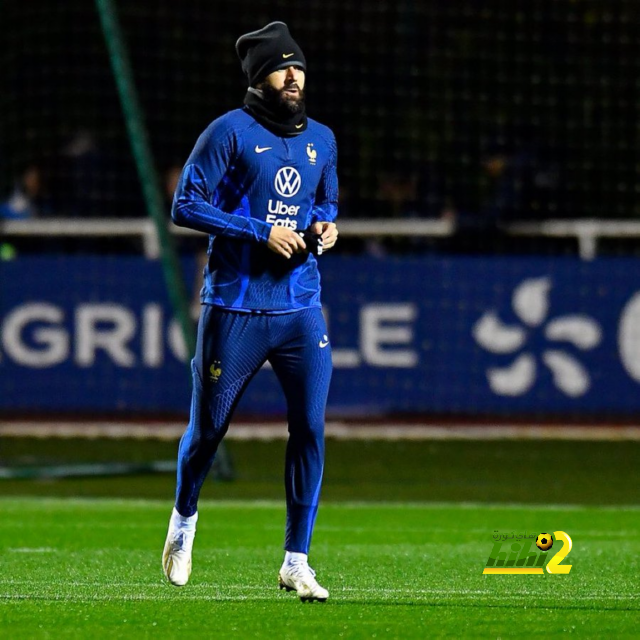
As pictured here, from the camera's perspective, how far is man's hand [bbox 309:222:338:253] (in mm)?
5859

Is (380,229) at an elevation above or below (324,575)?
below

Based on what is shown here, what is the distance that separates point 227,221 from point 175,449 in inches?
318

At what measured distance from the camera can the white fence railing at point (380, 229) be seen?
15172 millimetres

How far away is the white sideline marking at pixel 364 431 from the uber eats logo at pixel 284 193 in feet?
27.3

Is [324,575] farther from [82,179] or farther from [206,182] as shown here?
[82,179]

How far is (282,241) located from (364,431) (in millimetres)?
8880

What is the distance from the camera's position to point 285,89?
19.5ft

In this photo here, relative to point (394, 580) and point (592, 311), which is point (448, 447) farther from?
point (394, 580)

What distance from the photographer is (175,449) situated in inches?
539

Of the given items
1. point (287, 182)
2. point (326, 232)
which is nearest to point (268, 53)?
point (287, 182)

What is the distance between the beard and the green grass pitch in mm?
1745

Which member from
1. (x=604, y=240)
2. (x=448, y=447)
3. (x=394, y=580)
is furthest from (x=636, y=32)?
(x=394, y=580)
